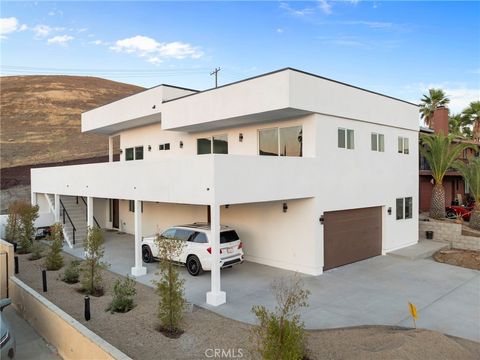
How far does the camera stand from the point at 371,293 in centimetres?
1072

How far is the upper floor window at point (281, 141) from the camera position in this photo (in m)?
13.2

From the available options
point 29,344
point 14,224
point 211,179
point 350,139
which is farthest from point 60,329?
point 14,224

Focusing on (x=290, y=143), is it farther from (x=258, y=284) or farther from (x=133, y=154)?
(x=133, y=154)

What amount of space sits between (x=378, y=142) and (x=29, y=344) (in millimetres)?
14216

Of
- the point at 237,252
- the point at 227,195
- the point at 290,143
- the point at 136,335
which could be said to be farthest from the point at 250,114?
the point at 136,335

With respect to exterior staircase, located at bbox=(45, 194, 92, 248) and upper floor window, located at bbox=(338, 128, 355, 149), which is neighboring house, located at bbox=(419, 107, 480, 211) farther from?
exterior staircase, located at bbox=(45, 194, 92, 248)

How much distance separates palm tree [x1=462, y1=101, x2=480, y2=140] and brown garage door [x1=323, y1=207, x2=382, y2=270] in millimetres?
25925

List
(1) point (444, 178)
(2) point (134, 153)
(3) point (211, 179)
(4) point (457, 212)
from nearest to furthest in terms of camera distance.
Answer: (3) point (211, 179)
(2) point (134, 153)
(4) point (457, 212)
(1) point (444, 178)

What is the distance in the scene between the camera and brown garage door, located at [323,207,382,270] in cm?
1347

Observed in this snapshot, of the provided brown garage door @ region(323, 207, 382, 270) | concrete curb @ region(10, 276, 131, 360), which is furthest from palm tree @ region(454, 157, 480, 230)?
concrete curb @ region(10, 276, 131, 360)

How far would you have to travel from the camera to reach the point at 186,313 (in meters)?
9.02

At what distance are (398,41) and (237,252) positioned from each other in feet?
44.6

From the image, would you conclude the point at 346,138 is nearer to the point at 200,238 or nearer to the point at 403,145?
the point at 403,145

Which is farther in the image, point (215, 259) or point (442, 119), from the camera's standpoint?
point (442, 119)
